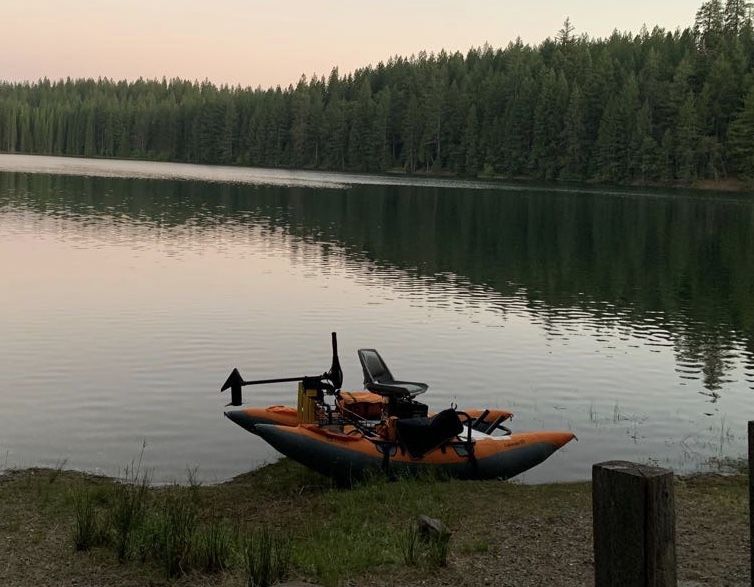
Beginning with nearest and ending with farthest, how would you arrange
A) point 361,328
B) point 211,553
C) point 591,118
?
point 211,553 < point 361,328 < point 591,118

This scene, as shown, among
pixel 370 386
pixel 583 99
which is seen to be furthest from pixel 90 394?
pixel 583 99

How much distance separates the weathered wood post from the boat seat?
9550 mm

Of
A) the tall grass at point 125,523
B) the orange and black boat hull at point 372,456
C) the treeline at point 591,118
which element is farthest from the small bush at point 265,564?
the treeline at point 591,118

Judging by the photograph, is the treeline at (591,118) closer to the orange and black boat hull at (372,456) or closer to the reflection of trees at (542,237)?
the reflection of trees at (542,237)

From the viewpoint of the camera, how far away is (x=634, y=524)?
5348 millimetres

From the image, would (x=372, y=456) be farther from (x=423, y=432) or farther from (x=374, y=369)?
(x=374, y=369)

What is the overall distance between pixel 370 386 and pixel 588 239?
45.3 m

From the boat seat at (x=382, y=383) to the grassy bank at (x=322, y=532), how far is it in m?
1.81

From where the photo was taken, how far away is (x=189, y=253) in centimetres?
4581

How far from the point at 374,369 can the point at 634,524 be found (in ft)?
35.5

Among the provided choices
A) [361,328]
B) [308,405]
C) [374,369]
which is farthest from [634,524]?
[361,328]

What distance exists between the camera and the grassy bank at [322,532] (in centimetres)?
908

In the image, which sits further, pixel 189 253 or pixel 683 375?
pixel 189 253

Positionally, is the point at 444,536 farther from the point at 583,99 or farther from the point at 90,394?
the point at 583,99
